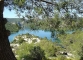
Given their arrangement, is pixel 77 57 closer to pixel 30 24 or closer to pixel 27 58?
pixel 27 58

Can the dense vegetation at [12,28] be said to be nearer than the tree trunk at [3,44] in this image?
No

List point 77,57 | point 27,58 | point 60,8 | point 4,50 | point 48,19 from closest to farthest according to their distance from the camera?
point 4,50, point 60,8, point 48,19, point 27,58, point 77,57

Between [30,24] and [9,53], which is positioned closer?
[9,53]

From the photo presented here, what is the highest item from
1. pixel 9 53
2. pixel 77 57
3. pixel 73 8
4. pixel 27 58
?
pixel 73 8

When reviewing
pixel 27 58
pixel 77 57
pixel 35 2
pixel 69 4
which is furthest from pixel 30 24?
pixel 77 57

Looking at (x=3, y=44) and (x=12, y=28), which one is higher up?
(x=12, y=28)

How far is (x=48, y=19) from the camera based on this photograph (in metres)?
5.85

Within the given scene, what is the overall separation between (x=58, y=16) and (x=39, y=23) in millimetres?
525

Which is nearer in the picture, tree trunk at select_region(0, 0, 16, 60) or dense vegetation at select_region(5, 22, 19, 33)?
tree trunk at select_region(0, 0, 16, 60)

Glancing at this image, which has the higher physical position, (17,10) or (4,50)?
(17,10)

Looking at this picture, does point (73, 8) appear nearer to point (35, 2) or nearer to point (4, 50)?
point (35, 2)

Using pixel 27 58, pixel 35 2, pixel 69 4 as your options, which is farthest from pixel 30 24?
pixel 27 58

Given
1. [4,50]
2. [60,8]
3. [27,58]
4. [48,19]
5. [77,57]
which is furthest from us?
[77,57]

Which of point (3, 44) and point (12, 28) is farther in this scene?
point (12, 28)
